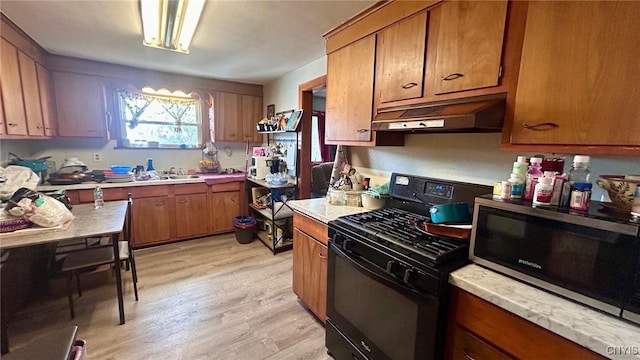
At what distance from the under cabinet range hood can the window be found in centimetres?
354

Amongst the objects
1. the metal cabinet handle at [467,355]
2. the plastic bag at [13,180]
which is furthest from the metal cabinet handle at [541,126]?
the plastic bag at [13,180]

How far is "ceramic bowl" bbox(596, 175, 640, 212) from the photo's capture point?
886 mm

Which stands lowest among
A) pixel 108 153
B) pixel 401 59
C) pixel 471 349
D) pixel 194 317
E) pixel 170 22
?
pixel 194 317

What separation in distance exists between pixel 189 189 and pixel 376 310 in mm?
3087

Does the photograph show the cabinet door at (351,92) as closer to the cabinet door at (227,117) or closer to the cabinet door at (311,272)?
the cabinet door at (311,272)

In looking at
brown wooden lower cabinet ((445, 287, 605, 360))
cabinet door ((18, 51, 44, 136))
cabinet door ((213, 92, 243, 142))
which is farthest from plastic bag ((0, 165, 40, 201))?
brown wooden lower cabinet ((445, 287, 605, 360))

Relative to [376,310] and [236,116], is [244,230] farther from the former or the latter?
[376,310]

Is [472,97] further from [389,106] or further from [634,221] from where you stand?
[634,221]

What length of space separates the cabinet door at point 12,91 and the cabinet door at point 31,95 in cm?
7

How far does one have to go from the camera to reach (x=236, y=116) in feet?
13.6

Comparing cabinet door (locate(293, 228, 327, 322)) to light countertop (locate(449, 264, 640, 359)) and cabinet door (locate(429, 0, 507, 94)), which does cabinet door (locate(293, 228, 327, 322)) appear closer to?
light countertop (locate(449, 264, 640, 359))

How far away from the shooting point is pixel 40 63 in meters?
2.73

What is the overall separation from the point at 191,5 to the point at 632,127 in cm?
238

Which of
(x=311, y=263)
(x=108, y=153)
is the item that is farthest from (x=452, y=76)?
(x=108, y=153)
